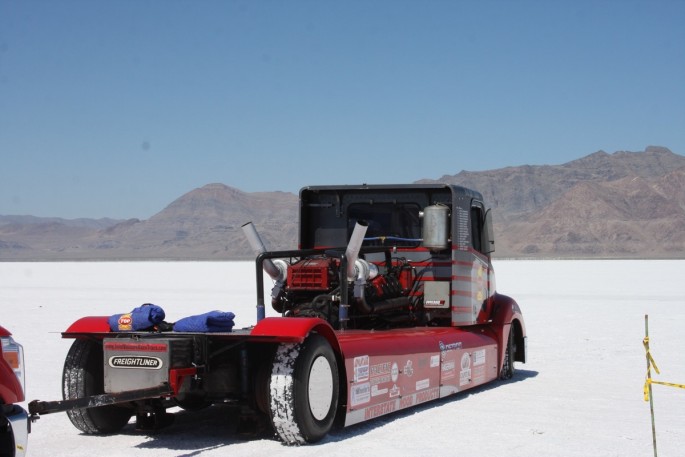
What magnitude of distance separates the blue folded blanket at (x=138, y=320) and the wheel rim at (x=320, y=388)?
1.36 m

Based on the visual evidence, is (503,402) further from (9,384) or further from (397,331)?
(9,384)

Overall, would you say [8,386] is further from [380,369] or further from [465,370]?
[465,370]

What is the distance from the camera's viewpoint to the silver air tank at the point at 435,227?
10.5 m

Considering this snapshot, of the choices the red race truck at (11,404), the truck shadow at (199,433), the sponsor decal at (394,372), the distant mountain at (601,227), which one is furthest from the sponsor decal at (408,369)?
the distant mountain at (601,227)

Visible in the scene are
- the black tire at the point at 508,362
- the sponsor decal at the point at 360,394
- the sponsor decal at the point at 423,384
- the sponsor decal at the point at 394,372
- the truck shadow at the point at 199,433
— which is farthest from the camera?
the black tire at the point at 508,362

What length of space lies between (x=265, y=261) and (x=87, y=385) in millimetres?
2413

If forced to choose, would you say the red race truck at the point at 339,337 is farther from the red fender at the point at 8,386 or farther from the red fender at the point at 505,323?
the red fender at the point at 8,386

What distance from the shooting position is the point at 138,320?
26.0 ft

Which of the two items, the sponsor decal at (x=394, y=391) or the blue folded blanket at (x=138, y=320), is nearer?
the blue folded blanket at (x=138, y=320)

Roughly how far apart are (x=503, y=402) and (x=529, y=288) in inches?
1179

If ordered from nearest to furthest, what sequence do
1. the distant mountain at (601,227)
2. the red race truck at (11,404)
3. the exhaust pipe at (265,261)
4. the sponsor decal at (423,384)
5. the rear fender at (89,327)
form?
the red race truck at (11,404), the rear fender at (89,327), the sponsor decal at (423,384), the exhaust pipe at (265,261), the distant mountain at (601,227)

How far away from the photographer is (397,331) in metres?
9.93

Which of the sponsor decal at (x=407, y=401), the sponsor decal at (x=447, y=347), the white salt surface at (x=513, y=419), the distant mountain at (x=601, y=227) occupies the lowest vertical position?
the white salt surface at (x=513, y=419)

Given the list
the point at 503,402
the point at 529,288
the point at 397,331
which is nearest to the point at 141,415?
the point at 397,331
